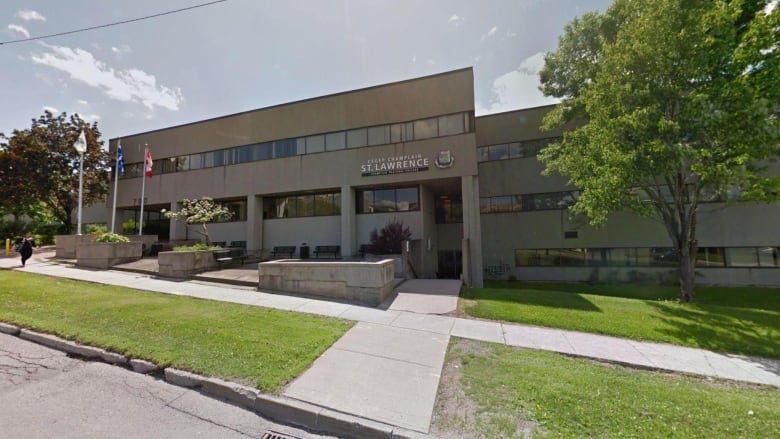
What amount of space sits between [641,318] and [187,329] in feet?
36.8

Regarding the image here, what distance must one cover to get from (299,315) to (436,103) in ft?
44.4

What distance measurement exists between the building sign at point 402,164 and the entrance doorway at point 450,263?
8.24m

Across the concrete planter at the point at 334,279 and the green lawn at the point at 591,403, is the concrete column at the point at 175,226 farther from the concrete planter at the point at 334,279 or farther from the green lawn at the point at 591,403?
the green lawn at the point at 591,403

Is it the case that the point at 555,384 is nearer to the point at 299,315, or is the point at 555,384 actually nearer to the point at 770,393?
the point at 770,393

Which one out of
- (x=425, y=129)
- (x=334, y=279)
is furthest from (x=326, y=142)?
(x=334, y=279)

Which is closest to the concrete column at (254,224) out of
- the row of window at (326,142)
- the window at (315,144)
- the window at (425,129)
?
the row of window at (326,142)

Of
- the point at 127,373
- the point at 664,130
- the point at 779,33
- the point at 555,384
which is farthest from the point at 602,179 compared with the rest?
the point at 127,373

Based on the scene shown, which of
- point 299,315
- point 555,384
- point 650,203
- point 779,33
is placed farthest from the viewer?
point 650,203

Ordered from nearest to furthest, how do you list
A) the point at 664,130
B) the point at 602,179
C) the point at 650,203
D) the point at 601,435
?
the point at 601,435 < the point at 664,130 < the point at 602,179 < the point at 650,203

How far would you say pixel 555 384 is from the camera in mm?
4098

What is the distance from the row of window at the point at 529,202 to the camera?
65.6ft

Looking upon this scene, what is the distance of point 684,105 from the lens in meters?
→ 9.67

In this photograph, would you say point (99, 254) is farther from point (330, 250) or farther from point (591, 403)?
point (591, 403)

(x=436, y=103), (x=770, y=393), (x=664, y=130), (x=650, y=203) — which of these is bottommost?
(x=770, y=393)
